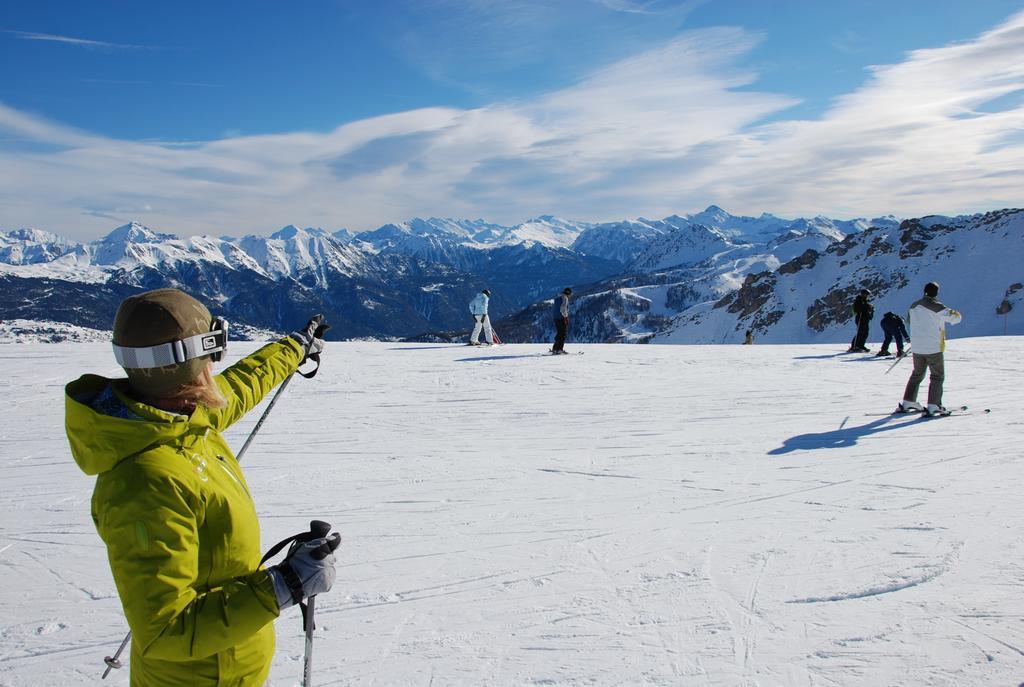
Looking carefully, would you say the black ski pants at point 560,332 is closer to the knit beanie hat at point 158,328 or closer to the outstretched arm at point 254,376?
the outstretched arm at point 254,376

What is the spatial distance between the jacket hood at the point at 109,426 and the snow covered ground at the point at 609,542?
248 cm

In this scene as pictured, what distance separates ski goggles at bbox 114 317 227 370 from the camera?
1844mm

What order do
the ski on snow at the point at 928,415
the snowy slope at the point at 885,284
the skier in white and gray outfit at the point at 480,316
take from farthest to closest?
the snowy slope at the point at 885,284, the skier in white and gray outfit at the point at 480,316, the ski on snow at the point at 928,415

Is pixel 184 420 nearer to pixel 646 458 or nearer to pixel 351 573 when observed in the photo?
pixel 351 573

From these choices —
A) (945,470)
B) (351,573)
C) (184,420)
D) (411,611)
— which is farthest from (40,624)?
(945,470)

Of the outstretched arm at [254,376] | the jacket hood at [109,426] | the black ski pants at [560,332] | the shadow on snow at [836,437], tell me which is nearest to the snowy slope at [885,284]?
the black ski pants at [560,332]

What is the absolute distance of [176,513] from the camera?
175 centimetres

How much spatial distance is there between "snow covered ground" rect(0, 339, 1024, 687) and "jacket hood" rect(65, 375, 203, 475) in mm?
2481

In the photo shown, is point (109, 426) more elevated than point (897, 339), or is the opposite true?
point (109, 426)

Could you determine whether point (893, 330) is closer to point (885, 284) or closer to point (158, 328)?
point (158, 328)

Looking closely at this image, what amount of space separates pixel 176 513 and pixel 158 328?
562mm

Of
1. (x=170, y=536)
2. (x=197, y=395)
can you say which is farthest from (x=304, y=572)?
(x=197, y=395)

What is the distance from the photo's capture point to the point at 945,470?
7.09 m

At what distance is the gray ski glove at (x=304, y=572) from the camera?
6.19 feet
